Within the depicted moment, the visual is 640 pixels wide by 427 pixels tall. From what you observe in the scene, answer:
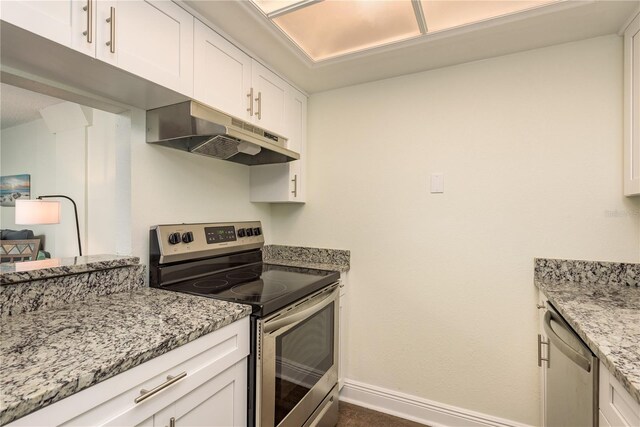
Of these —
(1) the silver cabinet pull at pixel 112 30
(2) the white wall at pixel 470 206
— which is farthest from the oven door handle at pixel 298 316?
(1) the silver cabinet pull at pixel 112 30

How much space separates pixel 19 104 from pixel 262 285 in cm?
301

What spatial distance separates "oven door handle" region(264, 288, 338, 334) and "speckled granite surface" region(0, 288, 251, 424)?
0.12 m

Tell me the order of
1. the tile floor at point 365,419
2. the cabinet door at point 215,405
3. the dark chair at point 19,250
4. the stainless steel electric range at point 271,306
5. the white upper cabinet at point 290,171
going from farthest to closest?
the dark chair at point 19,250, the white upper cabinet at point 290,171, the tile floor at point 365,419, the stainless steel electric range at point 271,306, the cabinet door at point 215,405

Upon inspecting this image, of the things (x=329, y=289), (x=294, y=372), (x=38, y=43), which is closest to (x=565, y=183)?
(x=329, y=289)

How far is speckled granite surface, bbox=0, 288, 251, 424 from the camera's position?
60 centimetres

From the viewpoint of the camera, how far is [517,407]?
64.8 inches

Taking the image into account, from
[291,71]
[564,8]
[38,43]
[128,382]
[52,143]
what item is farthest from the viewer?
[52,143]

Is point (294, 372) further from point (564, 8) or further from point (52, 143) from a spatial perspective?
point (52, 143)

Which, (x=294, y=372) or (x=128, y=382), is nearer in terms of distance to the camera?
(x=128, y=382)

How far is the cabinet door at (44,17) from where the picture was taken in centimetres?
79

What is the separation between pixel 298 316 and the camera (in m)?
1.35

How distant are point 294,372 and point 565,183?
1648 millimetres

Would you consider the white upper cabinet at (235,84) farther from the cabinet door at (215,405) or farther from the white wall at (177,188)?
the cabinet door at (215,405)

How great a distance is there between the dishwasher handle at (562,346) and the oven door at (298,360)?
0.98m
